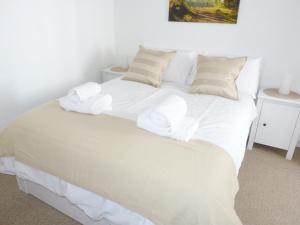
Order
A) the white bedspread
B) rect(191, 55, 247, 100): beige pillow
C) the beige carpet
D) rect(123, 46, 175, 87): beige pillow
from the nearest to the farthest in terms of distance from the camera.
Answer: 1. the white bedspread
2. the beige carpet
3. rect(191, 55, 247, 100): beige pillow
4. rect(123, 46, 175, 87): beige pillow

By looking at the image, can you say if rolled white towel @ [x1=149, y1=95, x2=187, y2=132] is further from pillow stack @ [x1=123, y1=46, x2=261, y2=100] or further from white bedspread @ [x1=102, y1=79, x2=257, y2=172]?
pillow stack @ [x1=123, y1=46, x2=261, y2=100]

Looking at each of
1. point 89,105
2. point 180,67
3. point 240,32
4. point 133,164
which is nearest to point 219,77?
point 180,67

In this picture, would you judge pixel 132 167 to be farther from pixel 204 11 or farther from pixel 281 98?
pixel 204 11

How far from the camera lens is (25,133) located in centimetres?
150

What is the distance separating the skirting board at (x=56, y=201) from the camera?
4.89 feet

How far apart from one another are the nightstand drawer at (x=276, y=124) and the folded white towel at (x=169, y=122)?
3.85 ft

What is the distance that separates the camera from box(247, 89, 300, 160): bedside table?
2199 mm

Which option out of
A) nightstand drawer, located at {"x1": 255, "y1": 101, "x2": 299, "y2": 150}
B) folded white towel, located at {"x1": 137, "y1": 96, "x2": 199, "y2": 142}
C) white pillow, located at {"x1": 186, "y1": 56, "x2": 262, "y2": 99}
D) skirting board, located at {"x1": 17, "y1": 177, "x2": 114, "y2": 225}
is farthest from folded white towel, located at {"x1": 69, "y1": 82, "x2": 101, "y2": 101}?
nightstand drawer, located at {"x1": 255, "y1": 101, "x2": 299, "y2": 150}

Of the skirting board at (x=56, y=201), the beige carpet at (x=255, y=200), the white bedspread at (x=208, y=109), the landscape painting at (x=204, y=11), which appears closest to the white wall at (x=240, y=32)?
the landscape painting at (x=204, y=11)

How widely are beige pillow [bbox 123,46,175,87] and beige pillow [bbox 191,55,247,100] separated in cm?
42

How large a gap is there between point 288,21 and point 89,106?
6.94 ft

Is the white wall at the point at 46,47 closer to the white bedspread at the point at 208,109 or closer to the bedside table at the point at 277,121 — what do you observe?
the white bedspread at the point at 208,109

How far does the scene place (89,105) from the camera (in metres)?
1.67

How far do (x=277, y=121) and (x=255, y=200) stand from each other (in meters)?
0.87
